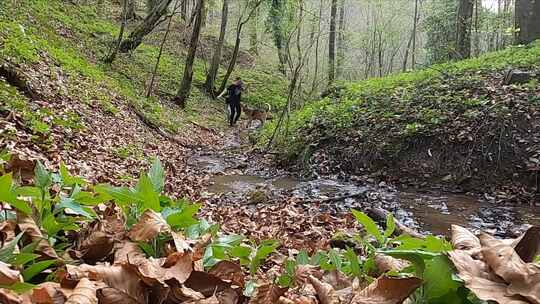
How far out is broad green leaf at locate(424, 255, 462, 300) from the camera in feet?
3.75

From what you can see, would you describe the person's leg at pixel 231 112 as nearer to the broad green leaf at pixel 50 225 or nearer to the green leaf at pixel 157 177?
the green leaf at pixel 157 177

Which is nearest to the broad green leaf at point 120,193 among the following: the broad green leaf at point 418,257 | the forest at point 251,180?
the forest at point 251,180

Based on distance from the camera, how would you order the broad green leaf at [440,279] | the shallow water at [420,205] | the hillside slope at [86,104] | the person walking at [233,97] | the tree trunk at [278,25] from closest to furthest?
the broad green leaf at [440,279] → the shallow water at [420,205] → the hillside slope at [86,104] → the person walking at [233,97] → the tree trunk at [278,25]

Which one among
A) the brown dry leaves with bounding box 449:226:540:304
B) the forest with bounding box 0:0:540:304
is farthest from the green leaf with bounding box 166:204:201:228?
the brown dry leaves with bounding box 449:226:540:304

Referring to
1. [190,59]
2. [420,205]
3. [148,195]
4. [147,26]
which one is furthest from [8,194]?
[147,26]

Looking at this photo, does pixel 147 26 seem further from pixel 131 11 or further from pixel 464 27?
pixel 464 27

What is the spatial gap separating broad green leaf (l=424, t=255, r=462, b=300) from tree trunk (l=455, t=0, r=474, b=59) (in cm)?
1728

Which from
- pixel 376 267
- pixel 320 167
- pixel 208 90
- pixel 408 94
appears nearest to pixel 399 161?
pixel 320 167

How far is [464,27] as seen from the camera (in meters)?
17.1

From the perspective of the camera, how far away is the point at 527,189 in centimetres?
764

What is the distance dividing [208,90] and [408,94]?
13532 millimetres

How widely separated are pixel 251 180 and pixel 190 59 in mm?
8942

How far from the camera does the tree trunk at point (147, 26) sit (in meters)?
18.4

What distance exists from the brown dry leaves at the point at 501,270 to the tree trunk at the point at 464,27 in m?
17.2
